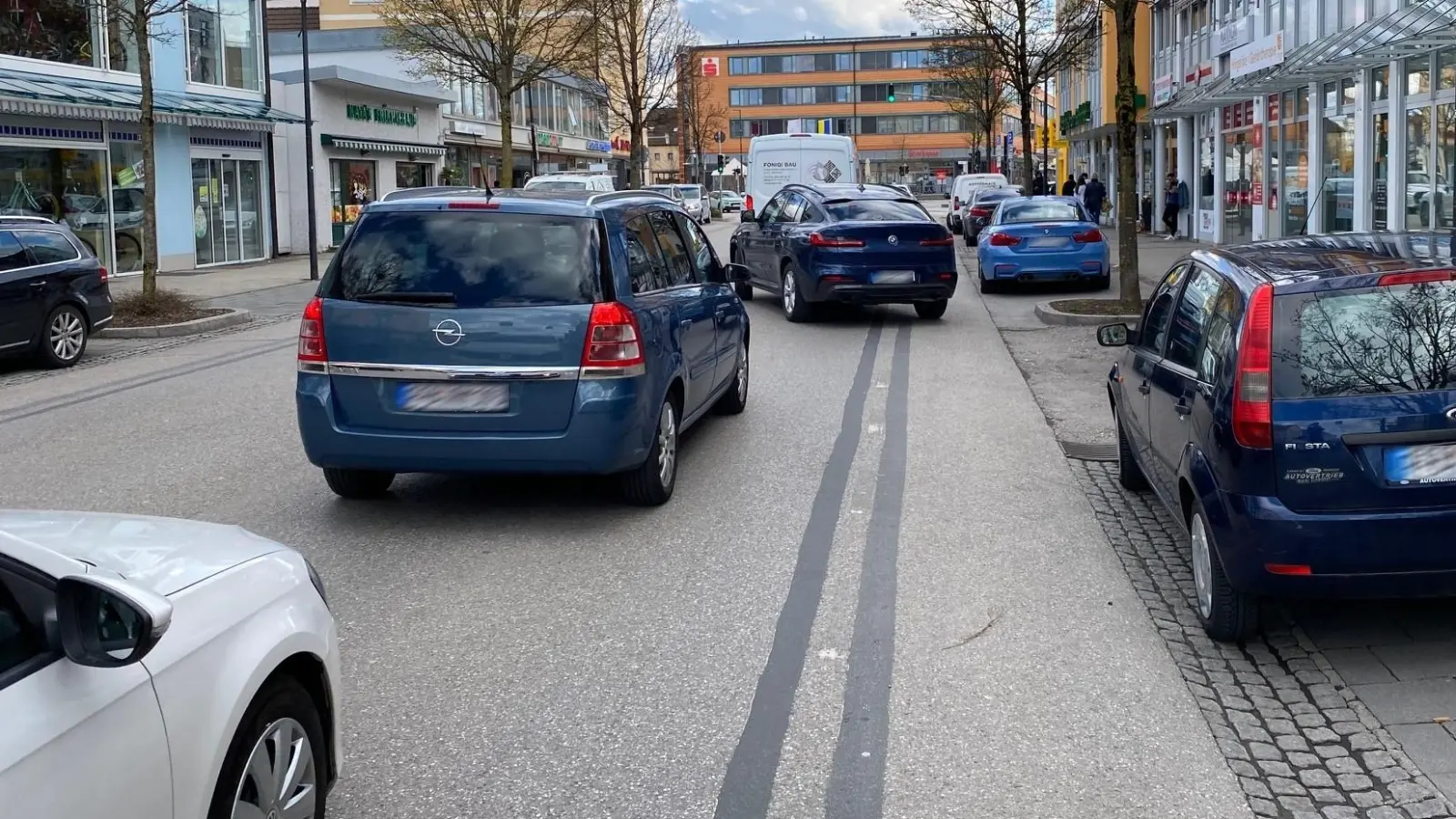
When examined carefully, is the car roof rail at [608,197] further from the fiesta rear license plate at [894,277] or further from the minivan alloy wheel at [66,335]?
the minivan alloy wheel at [66,335]

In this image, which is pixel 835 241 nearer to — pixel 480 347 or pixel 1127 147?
pixel 1127 147

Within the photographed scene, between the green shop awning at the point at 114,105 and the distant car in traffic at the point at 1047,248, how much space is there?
14.7 metres

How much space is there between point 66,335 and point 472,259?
9.65 metres

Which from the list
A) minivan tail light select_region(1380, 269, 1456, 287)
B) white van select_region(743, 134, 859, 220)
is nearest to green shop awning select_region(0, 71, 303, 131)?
white van select_region(743, 134, 859, 220)

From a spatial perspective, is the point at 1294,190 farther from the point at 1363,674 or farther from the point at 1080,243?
the point at 1363,674

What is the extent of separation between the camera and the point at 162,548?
11.1 ft

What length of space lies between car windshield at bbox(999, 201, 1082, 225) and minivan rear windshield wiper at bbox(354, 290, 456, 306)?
15.0 meters

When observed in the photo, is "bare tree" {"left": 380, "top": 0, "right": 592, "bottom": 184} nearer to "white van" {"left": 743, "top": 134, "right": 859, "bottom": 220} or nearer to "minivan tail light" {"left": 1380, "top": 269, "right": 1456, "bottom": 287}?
"white van" {"left": 743, "top": 134, "right": 859, "bottom": 220}

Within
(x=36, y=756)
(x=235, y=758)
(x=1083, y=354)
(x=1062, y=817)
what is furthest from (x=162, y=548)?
(x=1083, y=354)

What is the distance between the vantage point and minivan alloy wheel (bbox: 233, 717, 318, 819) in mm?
3271

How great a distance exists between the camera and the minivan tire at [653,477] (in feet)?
25.4

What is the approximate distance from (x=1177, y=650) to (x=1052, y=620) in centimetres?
55

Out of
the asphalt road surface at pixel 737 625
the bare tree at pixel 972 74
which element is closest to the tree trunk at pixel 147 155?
the asphalt road surface at pixel 737 625

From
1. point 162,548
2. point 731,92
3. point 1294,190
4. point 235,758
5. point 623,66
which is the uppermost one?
point 731,92
